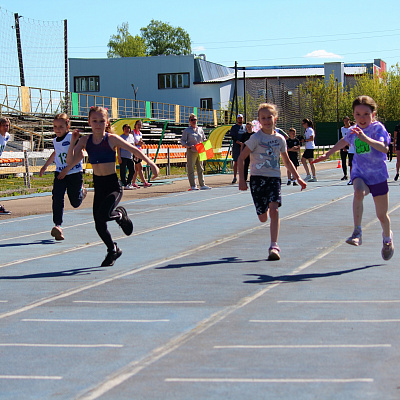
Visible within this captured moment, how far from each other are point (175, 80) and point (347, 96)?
1861 cm

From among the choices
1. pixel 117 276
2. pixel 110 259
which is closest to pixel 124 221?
pixel 110 259

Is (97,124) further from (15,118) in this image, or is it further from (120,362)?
(15,118)

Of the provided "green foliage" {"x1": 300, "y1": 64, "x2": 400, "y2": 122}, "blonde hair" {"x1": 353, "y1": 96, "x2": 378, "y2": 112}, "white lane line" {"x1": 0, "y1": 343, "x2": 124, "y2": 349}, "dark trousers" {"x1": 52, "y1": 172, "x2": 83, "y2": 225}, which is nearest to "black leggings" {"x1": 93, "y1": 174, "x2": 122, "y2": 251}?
"dark trousers" {"x1": 52, "y1": 172, "x2": 83, "y2": 225}

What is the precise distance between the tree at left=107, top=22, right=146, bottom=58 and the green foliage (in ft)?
150

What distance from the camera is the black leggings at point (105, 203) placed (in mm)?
8469

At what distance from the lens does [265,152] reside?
8.79m

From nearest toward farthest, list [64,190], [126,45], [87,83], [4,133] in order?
1. [64,190]
2. [4,133]
3. [87,83]
4. [126,45]

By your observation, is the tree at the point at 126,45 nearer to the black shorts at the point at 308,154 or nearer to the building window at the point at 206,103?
the building window at the point at 206,103

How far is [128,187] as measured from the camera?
886 inches

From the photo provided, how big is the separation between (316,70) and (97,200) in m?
92.8

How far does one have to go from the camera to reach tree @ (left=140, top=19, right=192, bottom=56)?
135125 mm

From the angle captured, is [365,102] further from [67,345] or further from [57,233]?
[57,233]

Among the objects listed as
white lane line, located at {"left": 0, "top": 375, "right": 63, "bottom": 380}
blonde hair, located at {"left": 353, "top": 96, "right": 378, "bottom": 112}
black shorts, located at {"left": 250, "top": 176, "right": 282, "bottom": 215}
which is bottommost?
white lane line, located at {"left": 0, "top": 375, "right": 63, "bottom": 380}

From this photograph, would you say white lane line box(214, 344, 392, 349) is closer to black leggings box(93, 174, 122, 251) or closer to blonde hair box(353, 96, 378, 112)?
black leggings box(93, 174, 122, 251)
